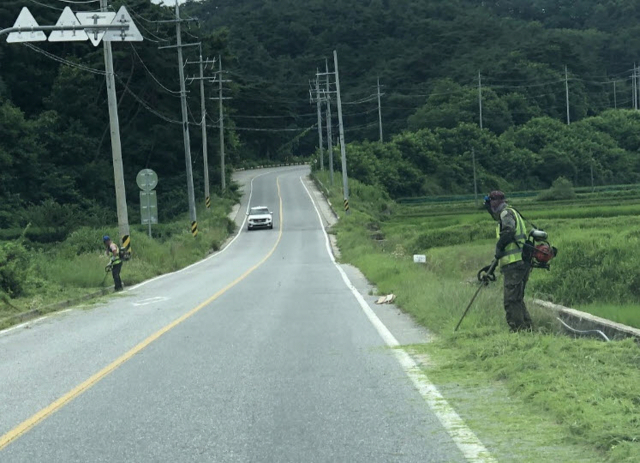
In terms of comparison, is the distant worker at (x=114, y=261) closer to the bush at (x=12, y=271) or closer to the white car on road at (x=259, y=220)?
the bush at (x=12, y=271)

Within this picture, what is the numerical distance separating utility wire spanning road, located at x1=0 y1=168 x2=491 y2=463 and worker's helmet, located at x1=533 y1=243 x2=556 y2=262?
2187 mm

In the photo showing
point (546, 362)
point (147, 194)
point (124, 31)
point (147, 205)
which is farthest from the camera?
point (147, 205)

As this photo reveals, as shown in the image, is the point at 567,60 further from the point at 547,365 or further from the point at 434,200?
the point at 547,365

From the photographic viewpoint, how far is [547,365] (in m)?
8.52

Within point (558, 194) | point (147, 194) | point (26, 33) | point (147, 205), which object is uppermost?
point (26, 33)

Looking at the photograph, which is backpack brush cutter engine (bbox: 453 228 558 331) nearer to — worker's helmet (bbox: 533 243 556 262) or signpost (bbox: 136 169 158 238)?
worker's helmet (bbox: 533 243 556 262)

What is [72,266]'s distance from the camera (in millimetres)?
24531

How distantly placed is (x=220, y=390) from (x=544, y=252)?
4560 mm

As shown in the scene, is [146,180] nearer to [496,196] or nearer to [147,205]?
[147,205]

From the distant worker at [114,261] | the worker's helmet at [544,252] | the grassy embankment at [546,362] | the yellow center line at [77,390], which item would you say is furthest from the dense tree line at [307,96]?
the worker's helmet at [544,252]

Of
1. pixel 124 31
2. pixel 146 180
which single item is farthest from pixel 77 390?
pixel 146 180

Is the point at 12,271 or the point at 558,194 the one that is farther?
the point at 558,194

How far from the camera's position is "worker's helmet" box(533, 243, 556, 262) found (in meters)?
10.3

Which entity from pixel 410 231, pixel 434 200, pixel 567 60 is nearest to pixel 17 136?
pixel 410 231
